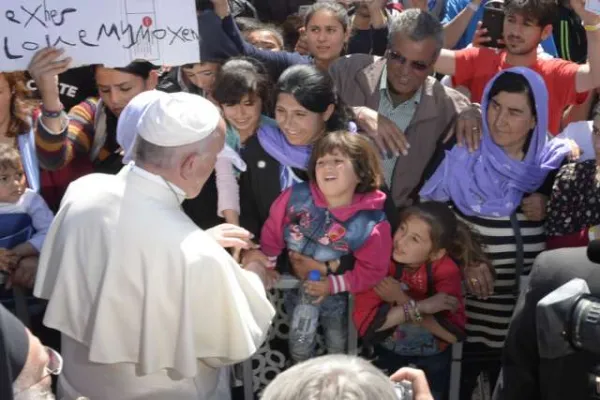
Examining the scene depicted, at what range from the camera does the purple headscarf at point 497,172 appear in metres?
4.30

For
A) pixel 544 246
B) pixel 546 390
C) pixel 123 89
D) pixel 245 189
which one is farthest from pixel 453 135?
pixel 546 390

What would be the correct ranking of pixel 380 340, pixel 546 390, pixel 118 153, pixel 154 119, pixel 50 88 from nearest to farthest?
pixel 546 390, pixel 154 119, pixel 380 340, pixel 50 88, pixel 118 153

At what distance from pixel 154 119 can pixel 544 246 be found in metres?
2.00

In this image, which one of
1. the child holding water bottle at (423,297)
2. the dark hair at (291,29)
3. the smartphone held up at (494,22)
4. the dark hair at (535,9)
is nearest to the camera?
the child holding water bottle at (423,297)

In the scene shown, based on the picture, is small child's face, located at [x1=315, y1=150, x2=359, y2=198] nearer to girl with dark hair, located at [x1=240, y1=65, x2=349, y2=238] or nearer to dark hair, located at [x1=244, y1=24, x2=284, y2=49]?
girl with dark hair, located at [x1=240, y1=65, x2=349, y2=238]

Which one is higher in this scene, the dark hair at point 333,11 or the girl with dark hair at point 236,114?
the dark hair at point 333,11

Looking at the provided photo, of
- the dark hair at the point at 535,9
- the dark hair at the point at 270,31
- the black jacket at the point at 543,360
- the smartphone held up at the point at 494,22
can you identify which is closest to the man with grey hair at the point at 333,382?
the black jacket at the point at 543,360

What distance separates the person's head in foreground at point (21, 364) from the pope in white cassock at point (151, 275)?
44 centimetres

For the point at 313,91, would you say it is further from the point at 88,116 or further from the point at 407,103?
the point at 88,116

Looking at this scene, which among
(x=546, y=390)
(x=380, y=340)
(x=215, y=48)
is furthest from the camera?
(x=215, y=48)

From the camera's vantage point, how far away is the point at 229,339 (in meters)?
3.18

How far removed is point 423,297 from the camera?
409 centimetres

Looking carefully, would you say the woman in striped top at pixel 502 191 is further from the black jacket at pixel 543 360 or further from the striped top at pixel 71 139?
the striped top at pixel 71 139

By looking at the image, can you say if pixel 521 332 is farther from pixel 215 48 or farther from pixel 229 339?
pixel 215 48
